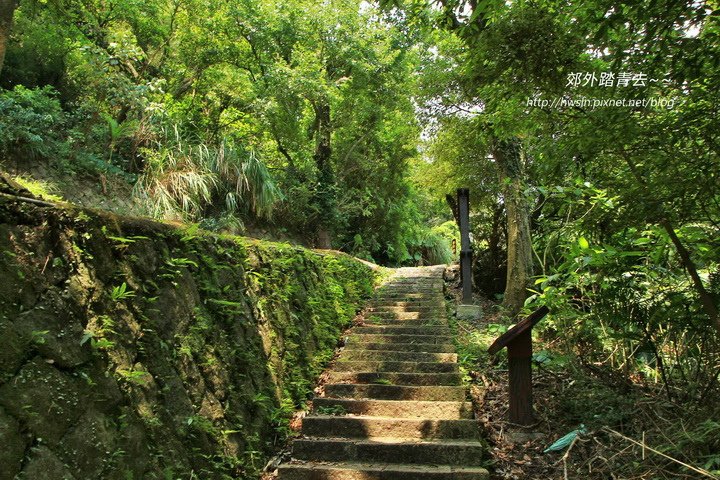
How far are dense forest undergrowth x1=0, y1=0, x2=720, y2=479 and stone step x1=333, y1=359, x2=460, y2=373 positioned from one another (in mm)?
478

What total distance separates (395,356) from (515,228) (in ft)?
11.1

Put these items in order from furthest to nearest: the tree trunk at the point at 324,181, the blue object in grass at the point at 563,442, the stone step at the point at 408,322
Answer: the tree trunk at the point at 324,181
the stone step at the point at 408,322
the blue object in grass at the point at 563,442

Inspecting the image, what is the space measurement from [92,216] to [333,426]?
8.98ft

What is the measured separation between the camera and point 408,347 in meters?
5.79

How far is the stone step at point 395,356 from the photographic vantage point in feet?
17.8

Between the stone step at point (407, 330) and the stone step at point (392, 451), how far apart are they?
2325 millimetres

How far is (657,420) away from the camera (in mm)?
3414

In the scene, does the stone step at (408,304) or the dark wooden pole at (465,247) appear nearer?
the stone step at (408,304)

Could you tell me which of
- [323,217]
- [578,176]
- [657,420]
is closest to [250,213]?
[323,217]

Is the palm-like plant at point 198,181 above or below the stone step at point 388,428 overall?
above

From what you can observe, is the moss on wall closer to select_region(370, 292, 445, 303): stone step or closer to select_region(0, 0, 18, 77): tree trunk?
select_region(0, 0, 18, 77): tree trunk

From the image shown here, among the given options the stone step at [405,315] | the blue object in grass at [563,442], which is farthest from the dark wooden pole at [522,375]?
the stone step at [405,315]

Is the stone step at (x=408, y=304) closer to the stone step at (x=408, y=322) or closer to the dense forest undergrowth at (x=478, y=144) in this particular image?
the stone step at (x=408, y=322)

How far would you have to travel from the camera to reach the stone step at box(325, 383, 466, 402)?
15.2ft
